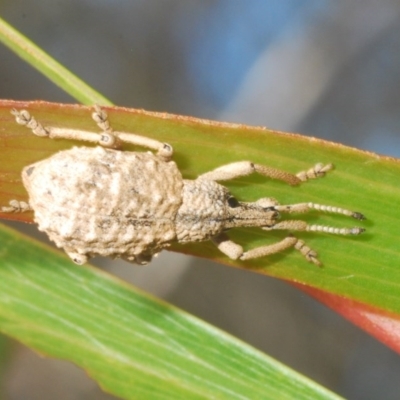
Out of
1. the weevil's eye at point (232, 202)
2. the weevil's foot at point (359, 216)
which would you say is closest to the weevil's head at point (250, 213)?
the weevil's eye at point (232, 202)

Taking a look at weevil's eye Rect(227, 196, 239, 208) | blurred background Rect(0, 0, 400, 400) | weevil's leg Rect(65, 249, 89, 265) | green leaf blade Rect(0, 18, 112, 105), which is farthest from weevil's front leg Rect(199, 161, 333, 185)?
blurred background Rect(0, 0, 400, 400)

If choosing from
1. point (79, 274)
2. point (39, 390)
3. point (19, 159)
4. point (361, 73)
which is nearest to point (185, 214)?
point (79, 274)

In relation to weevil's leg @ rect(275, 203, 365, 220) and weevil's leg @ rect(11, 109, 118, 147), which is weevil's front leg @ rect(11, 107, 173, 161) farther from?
weevil's leg @ rect(275, 203, 365, 220)

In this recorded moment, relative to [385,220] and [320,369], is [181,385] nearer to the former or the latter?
[385,220]

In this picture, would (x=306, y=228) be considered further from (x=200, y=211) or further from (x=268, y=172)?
(x=200, y=211)

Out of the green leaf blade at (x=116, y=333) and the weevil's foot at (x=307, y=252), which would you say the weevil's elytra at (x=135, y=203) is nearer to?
the weevil's foot at (x=307, y=252)

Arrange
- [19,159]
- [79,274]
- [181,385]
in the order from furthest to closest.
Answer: [79,274], [181,385], [19,159]

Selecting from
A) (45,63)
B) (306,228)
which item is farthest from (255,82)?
(45,63)
